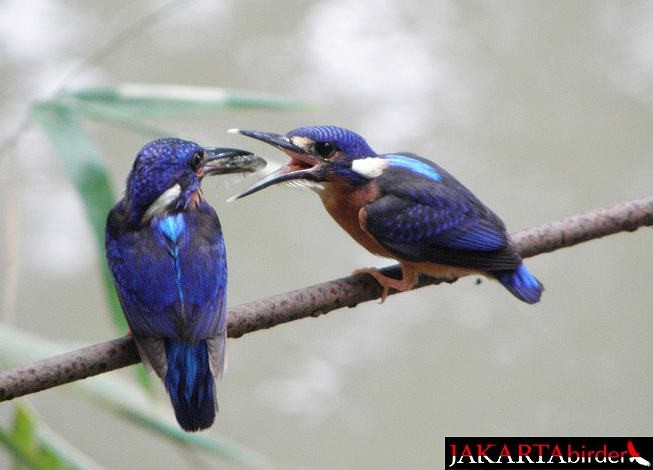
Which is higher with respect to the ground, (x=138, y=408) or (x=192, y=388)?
(x=138, y=408)

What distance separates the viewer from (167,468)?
371 centimetres

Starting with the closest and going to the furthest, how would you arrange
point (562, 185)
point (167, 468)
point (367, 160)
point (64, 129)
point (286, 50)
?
1. point (367, 160)
2. point (64, 129)
3. point (167, 468)
4. point (562, 185)
5. point (286, 50)

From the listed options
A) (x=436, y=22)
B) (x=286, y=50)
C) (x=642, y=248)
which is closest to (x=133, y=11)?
(x=286, y=50)

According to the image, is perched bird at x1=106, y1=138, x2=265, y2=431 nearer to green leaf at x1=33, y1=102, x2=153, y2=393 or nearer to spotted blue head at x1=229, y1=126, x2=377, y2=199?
spotted blue head at x1=229, y1=126, x2=377, y2=199

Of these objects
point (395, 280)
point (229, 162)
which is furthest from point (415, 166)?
point (229, 162)

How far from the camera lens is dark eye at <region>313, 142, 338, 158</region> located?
156 centimetres

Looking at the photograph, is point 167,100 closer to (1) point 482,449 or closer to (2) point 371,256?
(1) point 482,449

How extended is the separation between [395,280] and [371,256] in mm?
2325

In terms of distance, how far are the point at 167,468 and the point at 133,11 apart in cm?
230

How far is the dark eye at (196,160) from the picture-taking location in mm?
1466

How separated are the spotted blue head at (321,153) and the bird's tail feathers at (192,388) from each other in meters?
0.32

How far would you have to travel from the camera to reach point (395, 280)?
1.60 metres

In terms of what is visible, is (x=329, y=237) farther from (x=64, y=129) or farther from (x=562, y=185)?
(x=64, y=129)

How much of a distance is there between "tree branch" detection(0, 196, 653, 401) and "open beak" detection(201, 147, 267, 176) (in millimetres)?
205
